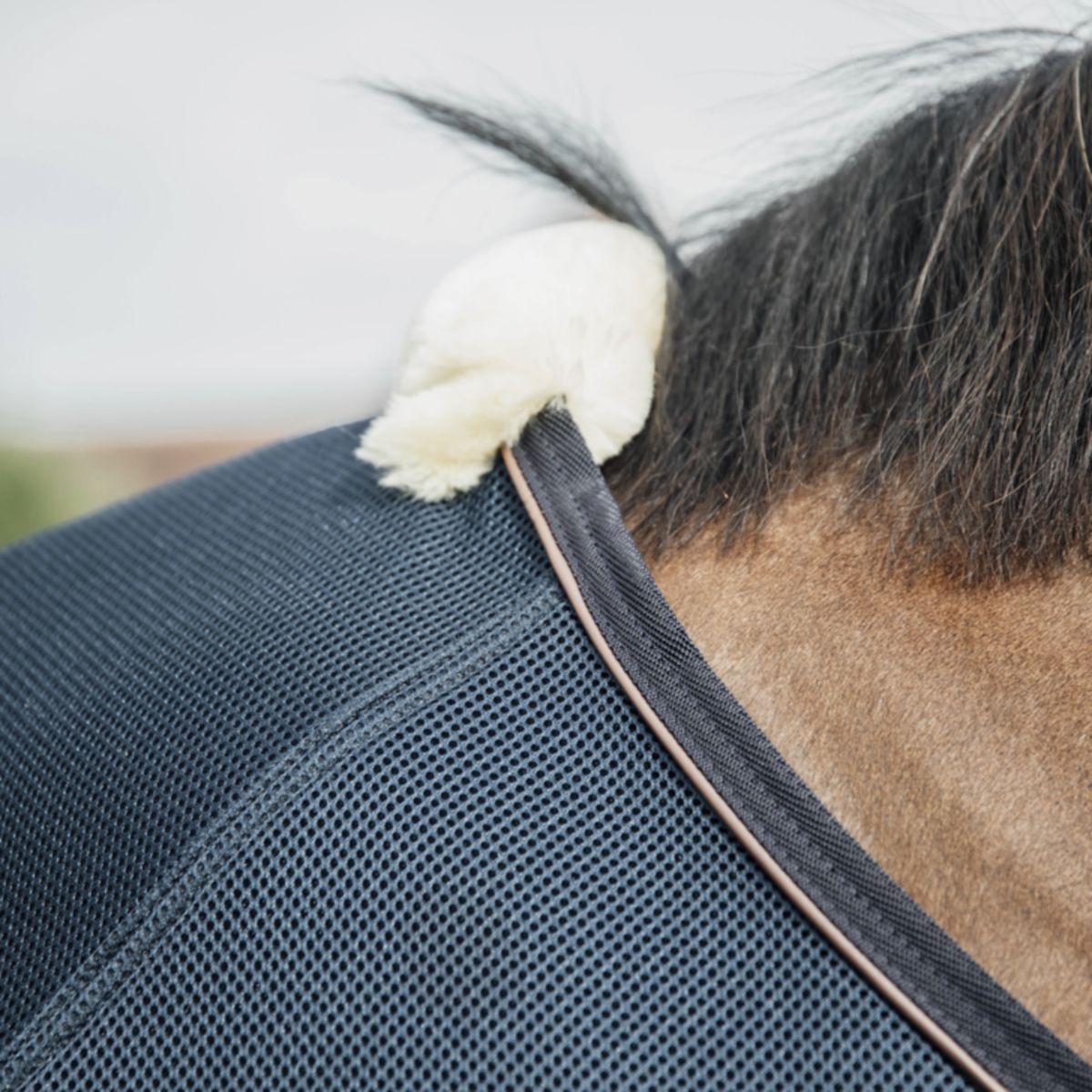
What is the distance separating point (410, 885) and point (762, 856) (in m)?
0.11

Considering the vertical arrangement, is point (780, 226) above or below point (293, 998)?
above

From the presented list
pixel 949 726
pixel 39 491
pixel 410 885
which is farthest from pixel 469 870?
pixel 39 491

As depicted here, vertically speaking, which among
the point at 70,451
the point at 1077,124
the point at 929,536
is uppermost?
the point at 1077,124

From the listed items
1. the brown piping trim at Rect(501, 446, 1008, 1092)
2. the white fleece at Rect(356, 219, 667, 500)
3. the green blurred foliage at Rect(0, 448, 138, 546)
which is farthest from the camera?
the green blurred foliage at Rect(0, 448, 138, 546)

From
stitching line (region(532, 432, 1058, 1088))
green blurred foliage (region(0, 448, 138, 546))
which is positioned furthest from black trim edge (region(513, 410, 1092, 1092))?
green blurred foliage (region(0, 448, 138, 546))

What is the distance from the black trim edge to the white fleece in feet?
0.17

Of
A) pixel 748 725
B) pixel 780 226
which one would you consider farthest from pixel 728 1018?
pixel 780 226

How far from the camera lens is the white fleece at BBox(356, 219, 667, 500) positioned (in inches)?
18.2

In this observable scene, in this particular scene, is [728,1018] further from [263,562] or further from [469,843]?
[263,562]

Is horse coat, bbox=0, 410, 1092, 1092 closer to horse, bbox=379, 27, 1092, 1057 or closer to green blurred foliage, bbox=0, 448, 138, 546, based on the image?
horse, bbox=379, 27, 1092, 1057

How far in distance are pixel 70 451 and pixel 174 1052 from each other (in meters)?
1.91

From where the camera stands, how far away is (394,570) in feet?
1.48

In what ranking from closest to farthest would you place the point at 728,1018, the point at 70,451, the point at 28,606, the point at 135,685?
→ the point at 728,1018, the point at 135,685, the point at 28,606, the point at 70,451

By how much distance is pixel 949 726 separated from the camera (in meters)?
0.38
